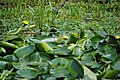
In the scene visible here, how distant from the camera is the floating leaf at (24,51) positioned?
2.19m

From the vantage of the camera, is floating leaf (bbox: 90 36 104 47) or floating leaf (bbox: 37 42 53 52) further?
floating leaf (bbox: 90 36 104 47)

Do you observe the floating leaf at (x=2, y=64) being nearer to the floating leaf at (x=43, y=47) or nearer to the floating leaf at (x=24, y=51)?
the floating leaf at (x=24, y=51)

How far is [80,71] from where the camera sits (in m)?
1.99

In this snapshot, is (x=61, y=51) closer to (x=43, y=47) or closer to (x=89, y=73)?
(x=43, y=47)

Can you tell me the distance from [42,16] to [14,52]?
1390 mm

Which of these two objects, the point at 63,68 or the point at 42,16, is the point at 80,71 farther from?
the point at 42,16

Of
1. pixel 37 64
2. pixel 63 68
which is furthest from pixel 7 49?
pixel 63 68

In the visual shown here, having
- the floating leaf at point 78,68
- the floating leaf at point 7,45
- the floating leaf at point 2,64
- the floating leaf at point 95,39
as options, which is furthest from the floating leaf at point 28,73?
the floating leaf at point 95,39

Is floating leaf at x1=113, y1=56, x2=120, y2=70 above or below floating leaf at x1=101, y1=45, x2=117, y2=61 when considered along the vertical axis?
below

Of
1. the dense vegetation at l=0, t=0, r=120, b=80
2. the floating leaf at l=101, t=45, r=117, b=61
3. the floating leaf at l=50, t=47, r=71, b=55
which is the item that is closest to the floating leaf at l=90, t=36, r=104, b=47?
the dense vegetation at l=0, t=0, r=120, b=80

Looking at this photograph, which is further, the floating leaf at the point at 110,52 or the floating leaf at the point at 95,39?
the floating leaf at the point at 95,39

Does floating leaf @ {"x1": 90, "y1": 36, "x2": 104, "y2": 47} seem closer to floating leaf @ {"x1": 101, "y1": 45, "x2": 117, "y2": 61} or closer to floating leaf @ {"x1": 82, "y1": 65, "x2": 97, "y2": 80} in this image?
floating leaf @ {"x1": 101, "y1": 45, "x2": 117, "y2": 61}

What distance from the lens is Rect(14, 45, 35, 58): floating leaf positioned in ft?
7.18

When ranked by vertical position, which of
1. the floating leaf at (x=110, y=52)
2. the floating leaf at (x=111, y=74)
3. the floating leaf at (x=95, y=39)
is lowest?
the floating leaf at (x=111, y=74)
